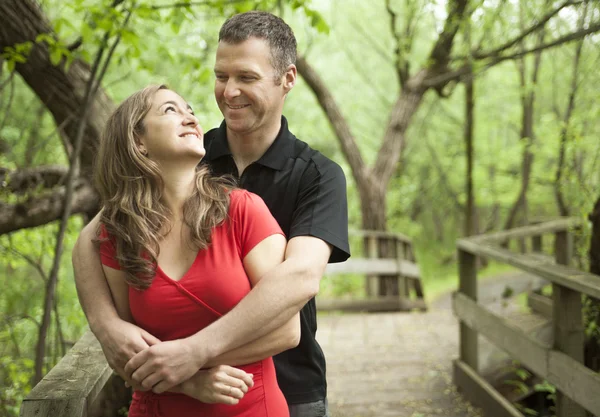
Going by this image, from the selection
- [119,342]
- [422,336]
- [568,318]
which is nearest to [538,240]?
[422,336]

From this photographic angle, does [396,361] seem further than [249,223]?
Yes

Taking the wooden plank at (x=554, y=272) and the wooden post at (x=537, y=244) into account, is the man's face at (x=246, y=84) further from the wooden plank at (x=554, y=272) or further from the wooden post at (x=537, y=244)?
the wooden post at (x=537, y=244)

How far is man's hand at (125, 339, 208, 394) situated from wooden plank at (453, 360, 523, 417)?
3175 mm

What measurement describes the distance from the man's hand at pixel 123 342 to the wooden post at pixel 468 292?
3965mm

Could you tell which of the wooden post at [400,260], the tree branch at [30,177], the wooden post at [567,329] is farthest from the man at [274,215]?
the wooden post at [400,260]

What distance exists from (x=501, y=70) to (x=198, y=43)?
10225 mm

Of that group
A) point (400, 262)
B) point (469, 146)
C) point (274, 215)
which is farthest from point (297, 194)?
point (469, 146)

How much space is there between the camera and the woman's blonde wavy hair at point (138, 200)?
1.65 meters

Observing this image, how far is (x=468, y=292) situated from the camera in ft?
17.2

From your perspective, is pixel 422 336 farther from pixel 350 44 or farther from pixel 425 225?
pixel 425 225

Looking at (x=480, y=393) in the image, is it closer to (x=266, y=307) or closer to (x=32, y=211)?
(x=32, y=211)

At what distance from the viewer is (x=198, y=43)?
1130 cm

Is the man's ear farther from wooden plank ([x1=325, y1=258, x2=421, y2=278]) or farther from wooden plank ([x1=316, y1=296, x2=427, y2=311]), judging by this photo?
wooden plank ([x1=316, y1=296, x2=427, y2=311])

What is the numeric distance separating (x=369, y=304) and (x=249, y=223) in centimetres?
813
